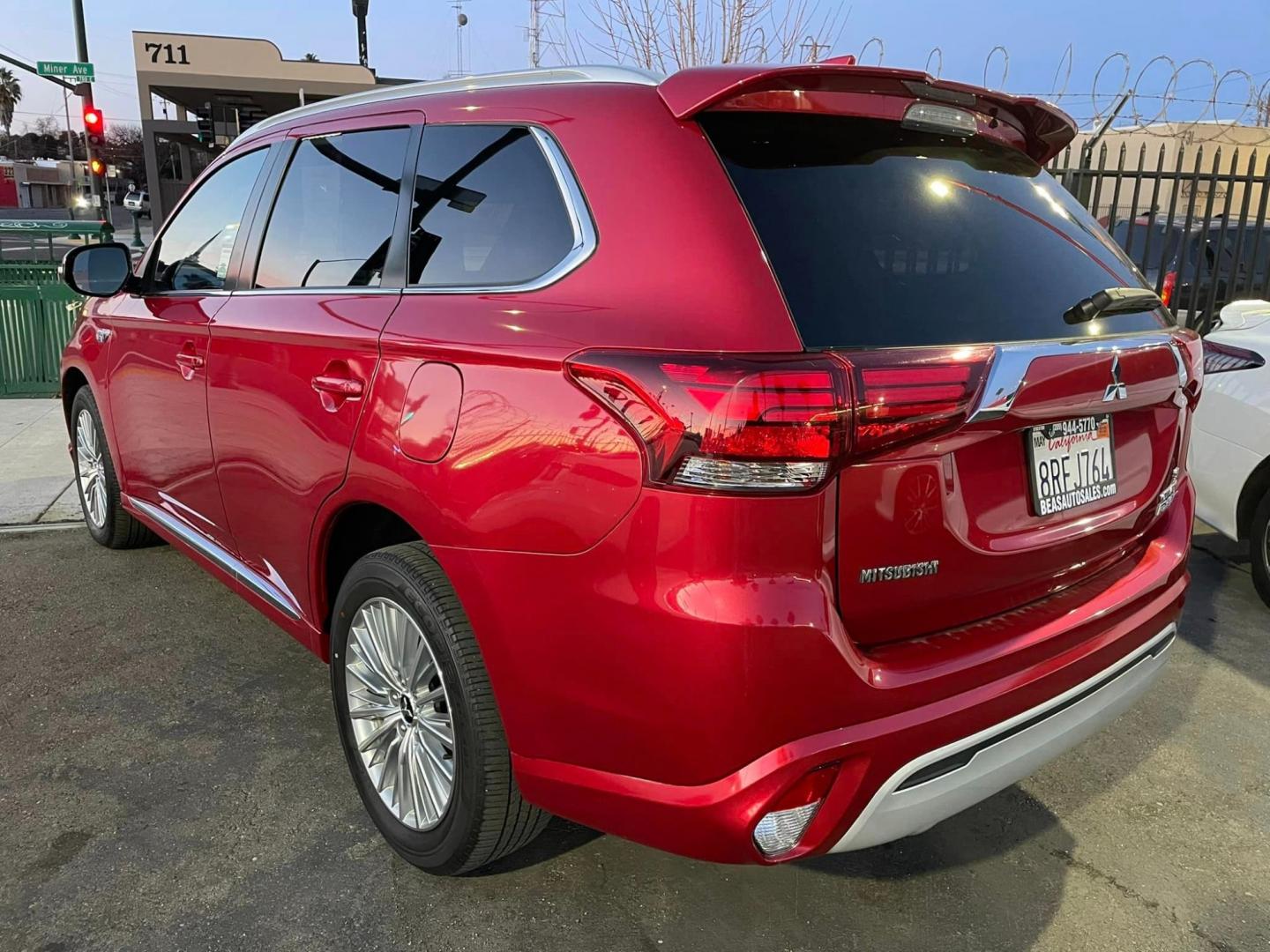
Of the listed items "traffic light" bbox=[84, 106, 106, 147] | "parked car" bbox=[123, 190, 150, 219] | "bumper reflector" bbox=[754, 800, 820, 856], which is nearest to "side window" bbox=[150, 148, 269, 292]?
"bumper reflector" bbox=[754, 800, 820, 856]

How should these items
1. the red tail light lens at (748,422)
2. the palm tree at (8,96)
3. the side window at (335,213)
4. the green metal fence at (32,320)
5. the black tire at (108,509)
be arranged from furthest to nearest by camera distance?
the palm tree at (8,96) < the green metal fence at (32,320) < the black tire at (108,509) < the side window at (335,213) < the red tail light lens at (748,422)

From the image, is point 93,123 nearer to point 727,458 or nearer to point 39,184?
point 727,458

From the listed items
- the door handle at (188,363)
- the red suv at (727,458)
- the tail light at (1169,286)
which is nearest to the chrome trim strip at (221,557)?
the red suv at (727,458)

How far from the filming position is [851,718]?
1.79 m

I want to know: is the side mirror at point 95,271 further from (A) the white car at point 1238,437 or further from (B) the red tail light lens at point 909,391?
(A) the white car at point 1238,437

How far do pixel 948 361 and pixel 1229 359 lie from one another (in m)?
3.29

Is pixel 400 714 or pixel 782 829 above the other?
pixel 782 829

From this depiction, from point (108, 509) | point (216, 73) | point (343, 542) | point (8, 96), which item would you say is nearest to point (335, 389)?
point (343, 542)

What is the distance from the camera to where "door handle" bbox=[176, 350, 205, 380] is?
321cm

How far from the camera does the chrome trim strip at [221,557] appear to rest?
9.75 feet

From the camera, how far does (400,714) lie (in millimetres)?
2508

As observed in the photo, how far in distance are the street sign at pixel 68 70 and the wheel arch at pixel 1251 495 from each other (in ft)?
47.4

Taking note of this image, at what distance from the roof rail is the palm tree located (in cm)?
11242

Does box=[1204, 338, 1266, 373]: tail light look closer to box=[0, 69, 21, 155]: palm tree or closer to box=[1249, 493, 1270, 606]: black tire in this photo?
box=[1249, 493, 1270, 606]: black tire
